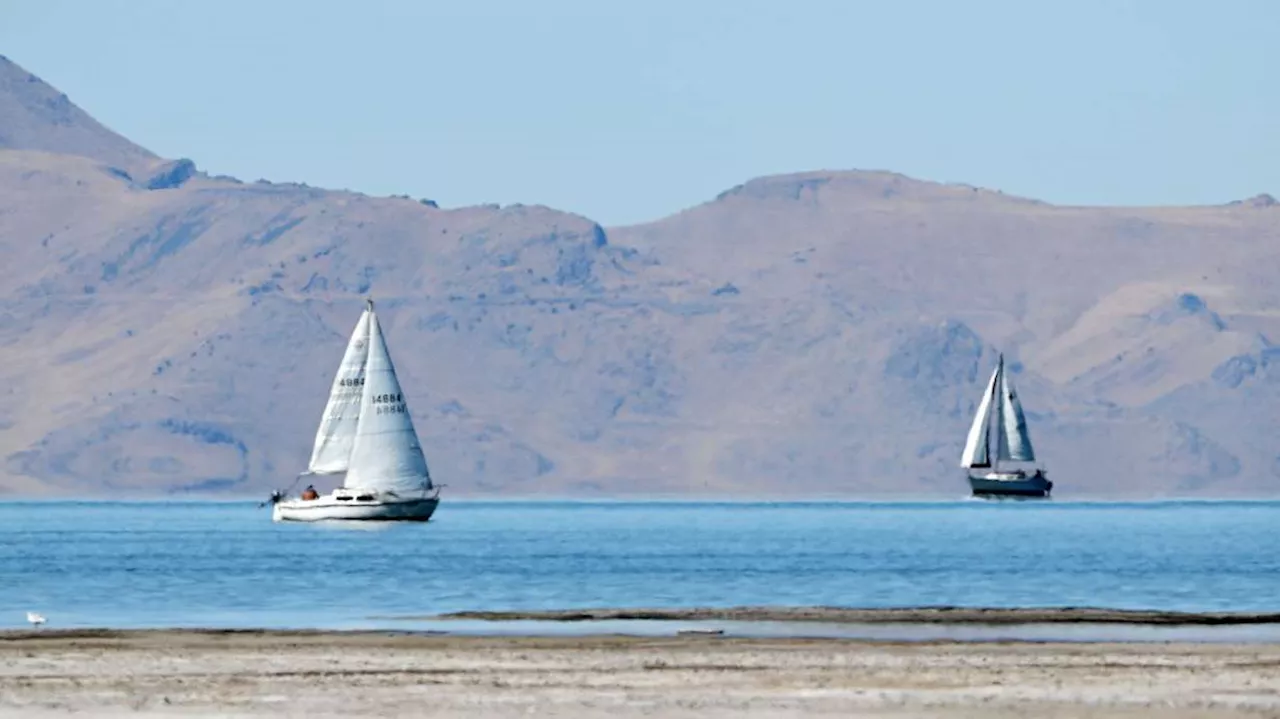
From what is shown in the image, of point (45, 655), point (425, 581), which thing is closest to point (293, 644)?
point (45, 655)

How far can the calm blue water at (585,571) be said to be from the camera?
63094 millimetres

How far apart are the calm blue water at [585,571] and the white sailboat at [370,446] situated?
1.59m

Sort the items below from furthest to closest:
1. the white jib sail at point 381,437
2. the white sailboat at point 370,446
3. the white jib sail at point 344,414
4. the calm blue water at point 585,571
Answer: the white jib sail at point 344,414 < the white sailboat at point 370,446 < the white jib sail at point 381,437 < the calm blue water at point 585,571

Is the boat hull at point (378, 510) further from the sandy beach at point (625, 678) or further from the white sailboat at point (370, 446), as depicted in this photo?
the sandy beach at point (625, 678)

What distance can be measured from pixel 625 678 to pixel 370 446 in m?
95.2

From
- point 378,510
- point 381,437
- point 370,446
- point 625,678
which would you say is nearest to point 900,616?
point 625,678

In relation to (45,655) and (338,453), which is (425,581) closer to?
(45,655)

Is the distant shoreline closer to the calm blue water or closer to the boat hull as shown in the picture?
the calm blue water

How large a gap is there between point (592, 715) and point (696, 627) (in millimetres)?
17977

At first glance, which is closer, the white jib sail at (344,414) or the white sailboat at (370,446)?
the white sailboat at (370,446)

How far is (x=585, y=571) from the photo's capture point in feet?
285

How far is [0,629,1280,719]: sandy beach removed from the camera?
3222cm

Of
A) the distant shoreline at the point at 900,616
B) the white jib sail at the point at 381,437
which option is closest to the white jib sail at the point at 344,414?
the white jib sail at the point at 381,437

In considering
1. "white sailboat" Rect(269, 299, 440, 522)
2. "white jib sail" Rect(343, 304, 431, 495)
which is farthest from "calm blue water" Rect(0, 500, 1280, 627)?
"white jib sail" Rect(343, 304, 431, 495)
